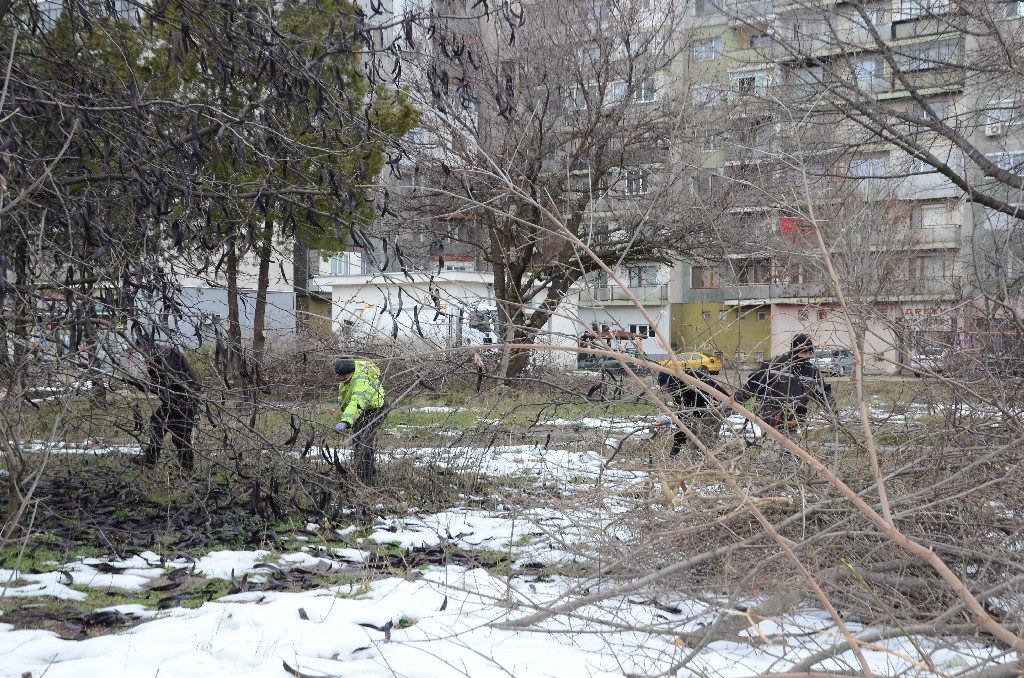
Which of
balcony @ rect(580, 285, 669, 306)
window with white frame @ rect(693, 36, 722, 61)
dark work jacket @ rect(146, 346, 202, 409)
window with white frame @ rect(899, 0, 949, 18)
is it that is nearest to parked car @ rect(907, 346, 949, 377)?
balcony @ rect(580, 285, 669, 306)

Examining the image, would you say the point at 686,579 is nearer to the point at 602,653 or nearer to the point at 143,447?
the point at 602,653

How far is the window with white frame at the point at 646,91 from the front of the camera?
1608cm

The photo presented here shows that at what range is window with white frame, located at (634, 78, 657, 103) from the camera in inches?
633

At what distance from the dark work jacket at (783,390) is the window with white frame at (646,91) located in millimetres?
10700

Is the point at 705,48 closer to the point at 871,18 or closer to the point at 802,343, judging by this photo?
the point at 871,18

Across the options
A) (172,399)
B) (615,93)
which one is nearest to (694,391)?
(172,399)

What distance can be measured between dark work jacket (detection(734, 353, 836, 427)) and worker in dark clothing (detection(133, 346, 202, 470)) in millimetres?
3361

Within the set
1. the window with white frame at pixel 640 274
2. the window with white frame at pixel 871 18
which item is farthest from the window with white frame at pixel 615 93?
the window with white frame at pixel 871 18

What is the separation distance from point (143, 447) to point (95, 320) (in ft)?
6.18

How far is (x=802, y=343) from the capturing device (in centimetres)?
597

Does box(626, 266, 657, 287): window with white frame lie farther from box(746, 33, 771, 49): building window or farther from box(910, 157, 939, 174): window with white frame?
box(910, 157, 939, 174): window with white frame

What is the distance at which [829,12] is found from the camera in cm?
963

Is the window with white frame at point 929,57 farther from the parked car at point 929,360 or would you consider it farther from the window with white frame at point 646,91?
the window with white frame at point 646,91

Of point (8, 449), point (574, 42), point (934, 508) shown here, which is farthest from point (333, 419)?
point (574, 42)
